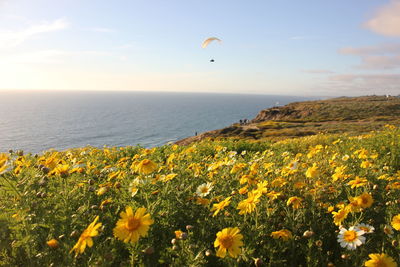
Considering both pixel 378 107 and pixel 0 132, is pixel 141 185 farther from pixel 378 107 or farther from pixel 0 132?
pixel 0 132

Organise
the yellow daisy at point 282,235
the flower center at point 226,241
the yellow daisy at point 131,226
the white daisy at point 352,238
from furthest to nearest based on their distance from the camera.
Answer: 1. the yellow daisy at point 282,235
2. the white daisy at point 352,238
3. the flower center at point 226,241
4. the yellow daisy at point 131,226

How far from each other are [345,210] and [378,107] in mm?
88583

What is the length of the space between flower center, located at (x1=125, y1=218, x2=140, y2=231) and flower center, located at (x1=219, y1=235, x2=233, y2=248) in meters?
0.71

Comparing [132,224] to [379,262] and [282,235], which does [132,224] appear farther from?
[379,262]

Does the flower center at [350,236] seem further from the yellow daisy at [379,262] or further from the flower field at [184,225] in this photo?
the yellow daisy at [379,262]

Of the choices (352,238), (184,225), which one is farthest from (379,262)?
(184,225)

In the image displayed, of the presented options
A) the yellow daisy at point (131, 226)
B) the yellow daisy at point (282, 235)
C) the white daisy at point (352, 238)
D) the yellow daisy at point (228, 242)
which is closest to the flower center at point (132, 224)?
the yellow daisy at point (131, 226)

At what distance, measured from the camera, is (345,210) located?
2812mm

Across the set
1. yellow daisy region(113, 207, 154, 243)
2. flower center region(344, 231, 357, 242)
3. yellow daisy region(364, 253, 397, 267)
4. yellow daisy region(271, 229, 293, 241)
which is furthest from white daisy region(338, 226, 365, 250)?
yellow daisy region(113, 207, 154, 243)

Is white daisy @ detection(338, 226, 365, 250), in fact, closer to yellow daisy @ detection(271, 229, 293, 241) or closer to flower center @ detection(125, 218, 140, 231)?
yellow daisy @ detection(271, 229, 293, 241)

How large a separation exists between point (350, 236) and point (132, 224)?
2047 mm

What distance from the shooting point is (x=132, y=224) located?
6.80ft

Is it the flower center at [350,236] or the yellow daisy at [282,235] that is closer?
the flower center at [350,236]

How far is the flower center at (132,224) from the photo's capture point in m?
2.06
